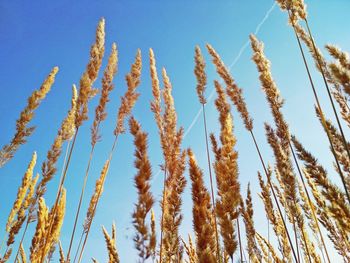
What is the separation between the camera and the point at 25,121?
9.99ft

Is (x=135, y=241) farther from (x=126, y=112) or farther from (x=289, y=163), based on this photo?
(x=126, y=112)

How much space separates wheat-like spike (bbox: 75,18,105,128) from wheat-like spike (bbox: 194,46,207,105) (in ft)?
5.34

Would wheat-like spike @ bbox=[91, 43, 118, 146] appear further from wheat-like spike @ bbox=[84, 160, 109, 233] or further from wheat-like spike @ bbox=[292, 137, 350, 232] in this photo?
wheat-like spike @ bbox=[292, 137, 350, 232]

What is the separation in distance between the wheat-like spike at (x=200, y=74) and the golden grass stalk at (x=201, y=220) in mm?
2505

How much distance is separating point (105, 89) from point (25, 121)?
1024 millimetres

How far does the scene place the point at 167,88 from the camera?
3.98 metres

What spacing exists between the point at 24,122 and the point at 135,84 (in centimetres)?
144

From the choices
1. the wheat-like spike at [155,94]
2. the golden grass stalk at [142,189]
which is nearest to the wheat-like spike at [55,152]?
the wheat-like spike at [155,94]

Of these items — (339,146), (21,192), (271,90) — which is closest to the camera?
(339,146)

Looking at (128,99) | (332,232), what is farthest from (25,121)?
(332,232)

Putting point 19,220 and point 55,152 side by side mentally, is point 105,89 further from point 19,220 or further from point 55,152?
point 19,220

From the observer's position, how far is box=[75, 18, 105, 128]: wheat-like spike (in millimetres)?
3162

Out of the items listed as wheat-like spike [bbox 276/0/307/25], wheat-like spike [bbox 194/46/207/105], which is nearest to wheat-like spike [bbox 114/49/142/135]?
wheat-like spike [bbox 194/46/207/105]

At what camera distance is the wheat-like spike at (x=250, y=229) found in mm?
3908
